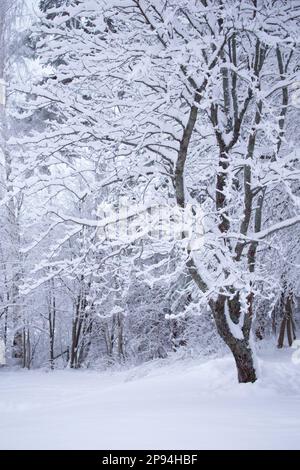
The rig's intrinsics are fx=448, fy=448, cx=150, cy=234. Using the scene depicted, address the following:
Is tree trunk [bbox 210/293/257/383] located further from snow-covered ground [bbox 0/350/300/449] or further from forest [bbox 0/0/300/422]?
snow-covered ground [bbox 0/350/300/449]

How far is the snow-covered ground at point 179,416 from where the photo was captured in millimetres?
3816

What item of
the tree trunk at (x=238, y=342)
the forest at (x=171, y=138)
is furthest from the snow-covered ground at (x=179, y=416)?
the forest at (x=171, y=138)

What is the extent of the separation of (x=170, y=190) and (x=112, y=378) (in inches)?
285

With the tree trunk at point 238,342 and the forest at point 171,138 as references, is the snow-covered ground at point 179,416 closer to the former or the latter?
the tree trunk at point 238,342

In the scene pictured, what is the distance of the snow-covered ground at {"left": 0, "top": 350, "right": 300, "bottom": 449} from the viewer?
3.82m

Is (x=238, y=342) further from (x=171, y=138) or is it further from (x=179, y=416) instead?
(x=171, y=138)

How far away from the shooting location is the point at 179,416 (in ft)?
15.3

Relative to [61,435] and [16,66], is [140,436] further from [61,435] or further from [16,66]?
[16,66]

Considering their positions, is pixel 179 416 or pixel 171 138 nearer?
pixel 179 416

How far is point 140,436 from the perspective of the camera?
3965mm

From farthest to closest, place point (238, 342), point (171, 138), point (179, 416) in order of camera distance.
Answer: point (171, 138)
point (238, 342)
point (179, 416)

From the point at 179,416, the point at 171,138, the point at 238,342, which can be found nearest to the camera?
the point at 179,416

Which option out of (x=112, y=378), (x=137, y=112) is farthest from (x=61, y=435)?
(x=112, y=378)

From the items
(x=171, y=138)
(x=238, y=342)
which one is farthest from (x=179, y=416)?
(x=171, y=138)
